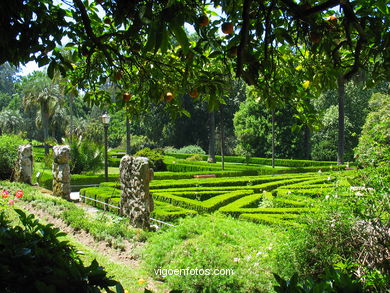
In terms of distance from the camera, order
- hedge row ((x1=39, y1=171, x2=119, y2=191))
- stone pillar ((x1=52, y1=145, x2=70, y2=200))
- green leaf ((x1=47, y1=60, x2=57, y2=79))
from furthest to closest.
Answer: hedge row ((x1=39, y1=171, x2=119, y2=191)) → stone pillar ((x1=52, y1=145, x2=70, y2=200)) → green leaf ((x1=47, y1=60, x2=57, y2=79))

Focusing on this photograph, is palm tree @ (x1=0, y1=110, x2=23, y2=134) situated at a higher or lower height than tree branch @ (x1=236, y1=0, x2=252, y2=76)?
higher

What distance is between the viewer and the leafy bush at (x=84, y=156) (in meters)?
16.7

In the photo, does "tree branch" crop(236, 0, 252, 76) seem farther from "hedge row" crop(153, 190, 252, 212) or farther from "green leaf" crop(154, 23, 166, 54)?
"hedge row" crop(153, 190, 252, 212)

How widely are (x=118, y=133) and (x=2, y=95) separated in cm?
3442

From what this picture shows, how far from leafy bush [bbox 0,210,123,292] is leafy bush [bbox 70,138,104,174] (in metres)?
15.0

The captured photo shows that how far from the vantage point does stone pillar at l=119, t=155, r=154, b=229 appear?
7.75 m

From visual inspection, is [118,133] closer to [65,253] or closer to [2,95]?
[2,95]

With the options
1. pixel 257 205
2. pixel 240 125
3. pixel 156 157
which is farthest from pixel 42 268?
pixel 240 125

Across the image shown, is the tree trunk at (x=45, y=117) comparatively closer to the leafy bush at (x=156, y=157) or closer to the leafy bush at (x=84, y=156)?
the leafy bush at (x=156, y=157)

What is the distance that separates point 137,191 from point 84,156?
392 inches

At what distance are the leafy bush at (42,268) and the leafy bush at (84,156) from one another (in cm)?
1495

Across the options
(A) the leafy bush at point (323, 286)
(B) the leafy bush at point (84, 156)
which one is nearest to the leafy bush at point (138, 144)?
(B) the leafy bush at point (84, 156)

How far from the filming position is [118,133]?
40062 mm

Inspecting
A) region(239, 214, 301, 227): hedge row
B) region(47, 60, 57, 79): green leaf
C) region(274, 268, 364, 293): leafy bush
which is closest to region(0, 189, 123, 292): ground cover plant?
region(274, 268, 364, 293): leafy bush
